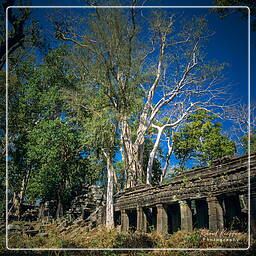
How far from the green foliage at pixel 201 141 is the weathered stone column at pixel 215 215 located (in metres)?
12.7

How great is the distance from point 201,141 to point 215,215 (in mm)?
15227

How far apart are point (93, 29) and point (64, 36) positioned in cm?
371

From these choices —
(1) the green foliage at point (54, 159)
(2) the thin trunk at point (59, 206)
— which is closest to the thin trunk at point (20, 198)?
(1) the green foliage at point (54, 159)

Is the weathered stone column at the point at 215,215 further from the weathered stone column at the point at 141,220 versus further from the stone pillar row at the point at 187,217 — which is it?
the weathered stone column at the point at 141,220

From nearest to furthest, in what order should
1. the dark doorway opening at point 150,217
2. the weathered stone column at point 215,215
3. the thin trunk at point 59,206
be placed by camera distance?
the weathered stone column at point 215,215
the dark doorway opening at point 150,217
the thin trunk at point 59,206

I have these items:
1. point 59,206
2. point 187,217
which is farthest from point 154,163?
point 187,217

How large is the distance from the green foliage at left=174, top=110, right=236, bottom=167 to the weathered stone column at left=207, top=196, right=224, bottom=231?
12699 millimetres

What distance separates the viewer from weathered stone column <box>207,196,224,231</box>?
8.47 metres

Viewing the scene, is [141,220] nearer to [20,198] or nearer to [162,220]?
[162,220]

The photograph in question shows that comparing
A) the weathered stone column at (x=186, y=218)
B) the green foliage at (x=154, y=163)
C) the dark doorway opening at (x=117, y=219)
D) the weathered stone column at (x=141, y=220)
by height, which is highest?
the green foliage at (x=154, y=163)

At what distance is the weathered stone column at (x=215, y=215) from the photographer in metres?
8.47

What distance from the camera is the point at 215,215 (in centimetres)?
860

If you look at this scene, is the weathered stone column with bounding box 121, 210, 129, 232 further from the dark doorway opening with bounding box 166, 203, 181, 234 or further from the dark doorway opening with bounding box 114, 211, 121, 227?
the dark doorway opening with bounding box 166, 203, 181, 234

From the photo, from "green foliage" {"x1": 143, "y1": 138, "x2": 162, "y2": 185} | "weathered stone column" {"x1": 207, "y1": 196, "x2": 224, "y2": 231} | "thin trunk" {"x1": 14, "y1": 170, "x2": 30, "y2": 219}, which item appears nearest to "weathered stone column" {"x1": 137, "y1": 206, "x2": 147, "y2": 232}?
"weathered stone column" {"x1": 207, "y1": 196, "x2": 224, "y2": 231}
